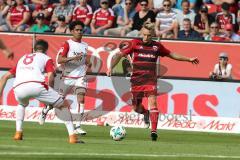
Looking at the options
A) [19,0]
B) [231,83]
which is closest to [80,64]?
[231,83]

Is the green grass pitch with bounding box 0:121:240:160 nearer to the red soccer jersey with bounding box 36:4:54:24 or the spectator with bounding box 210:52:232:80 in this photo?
the spectator with bounding box 210:52:232:80

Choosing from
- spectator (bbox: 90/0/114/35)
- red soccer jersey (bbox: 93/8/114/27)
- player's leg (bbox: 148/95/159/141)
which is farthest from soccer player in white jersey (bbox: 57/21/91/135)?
red soccer jersey (bbox: 93/8/114/27)

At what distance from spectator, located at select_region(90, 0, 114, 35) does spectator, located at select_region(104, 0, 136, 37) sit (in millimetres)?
283

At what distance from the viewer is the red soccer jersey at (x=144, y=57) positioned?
17.9m

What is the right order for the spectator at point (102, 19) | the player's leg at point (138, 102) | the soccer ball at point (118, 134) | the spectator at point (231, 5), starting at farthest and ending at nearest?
the spectator at point (231, 5)
the spectator at point (102, 19)
the player's leg at point (138, 102)
the soccer ball at point (118, 134)

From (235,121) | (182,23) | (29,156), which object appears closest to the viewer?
(29,156)

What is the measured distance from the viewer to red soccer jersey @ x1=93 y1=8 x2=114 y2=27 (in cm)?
2570

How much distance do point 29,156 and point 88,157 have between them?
34.1 inches

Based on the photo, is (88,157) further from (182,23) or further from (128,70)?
(182,23)

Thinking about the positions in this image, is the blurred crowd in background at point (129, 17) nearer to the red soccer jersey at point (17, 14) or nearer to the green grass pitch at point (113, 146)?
the red soccer jersey at point (17, 14)

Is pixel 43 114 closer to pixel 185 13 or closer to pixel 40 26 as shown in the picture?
pixel 40 26

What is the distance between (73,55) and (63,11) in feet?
24.1

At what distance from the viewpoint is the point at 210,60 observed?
22.9m

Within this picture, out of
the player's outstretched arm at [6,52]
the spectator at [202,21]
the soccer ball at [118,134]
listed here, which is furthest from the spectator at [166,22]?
the player's outstretched arm at [6,52]
